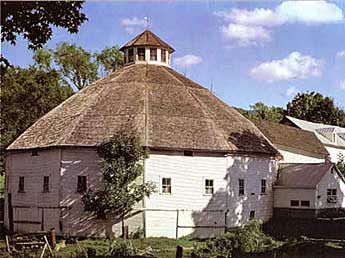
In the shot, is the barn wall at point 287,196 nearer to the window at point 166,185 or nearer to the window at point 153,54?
the window at point 166,185

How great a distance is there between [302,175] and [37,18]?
50.0ft

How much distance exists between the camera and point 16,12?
6.98 metres

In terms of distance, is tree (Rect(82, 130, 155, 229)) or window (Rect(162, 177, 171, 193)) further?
window (Rect(162, 177, 171, 193))

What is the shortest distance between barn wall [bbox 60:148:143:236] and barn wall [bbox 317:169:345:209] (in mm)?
6000


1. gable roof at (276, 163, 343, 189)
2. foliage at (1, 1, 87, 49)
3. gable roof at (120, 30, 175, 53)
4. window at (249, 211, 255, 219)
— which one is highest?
gable roof at (120, 30, 175, 53)

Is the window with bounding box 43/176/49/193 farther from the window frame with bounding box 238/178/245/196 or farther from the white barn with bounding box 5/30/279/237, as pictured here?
the window frame with bounding box 238/178/245/196

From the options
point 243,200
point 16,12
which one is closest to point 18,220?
point 243,200

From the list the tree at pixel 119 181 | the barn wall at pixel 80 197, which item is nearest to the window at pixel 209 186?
the tree at pixel 119 181

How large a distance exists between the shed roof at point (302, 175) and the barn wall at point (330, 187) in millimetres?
177

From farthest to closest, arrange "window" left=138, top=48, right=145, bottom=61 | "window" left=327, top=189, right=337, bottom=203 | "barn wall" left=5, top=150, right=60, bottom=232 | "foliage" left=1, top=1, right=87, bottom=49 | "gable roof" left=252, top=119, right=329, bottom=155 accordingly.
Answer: "gable roof" left=252, top=119, right=329, bottom=155, "window" left=138, top=48, right=145, bottom=61, "window" left=327, top=189, right=337, bottom=203, "barn wall" left=5, top=150, right=60, bottom=232, "foliage" left=1, top=1, right=87, bottom=49

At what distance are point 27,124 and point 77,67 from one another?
453 centimetres

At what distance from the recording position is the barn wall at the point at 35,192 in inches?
715

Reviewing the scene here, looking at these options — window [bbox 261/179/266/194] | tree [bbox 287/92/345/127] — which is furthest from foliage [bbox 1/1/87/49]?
tree [bbox 287/92/345/127]

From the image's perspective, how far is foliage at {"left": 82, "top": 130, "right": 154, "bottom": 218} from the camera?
17250 millimetres
